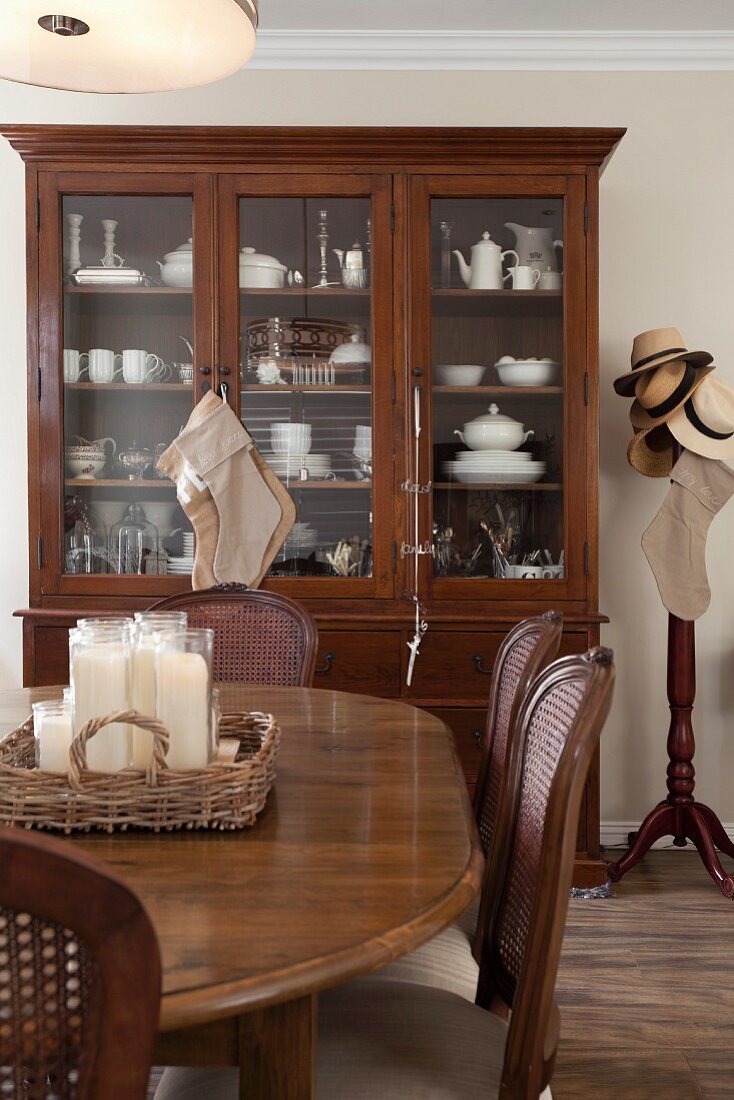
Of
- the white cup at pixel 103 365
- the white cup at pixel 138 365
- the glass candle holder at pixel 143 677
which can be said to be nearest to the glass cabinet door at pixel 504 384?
the white cup at pixel 138 365

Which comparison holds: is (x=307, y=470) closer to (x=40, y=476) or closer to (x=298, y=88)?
(x=40, y=476)

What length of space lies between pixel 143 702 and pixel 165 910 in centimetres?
40

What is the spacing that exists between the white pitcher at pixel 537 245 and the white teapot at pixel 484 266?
0.04 meters

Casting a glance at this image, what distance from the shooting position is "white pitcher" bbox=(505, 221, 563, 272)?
118 inches

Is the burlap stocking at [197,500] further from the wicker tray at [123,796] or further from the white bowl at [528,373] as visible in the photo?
the wicker tray at [123,796]

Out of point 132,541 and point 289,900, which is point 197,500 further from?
point 289,900

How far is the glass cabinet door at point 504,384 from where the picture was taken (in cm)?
296

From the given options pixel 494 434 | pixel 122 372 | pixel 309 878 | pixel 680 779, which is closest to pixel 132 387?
pixel 122 372

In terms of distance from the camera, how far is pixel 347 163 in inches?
116

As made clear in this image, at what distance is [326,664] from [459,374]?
0.96 m

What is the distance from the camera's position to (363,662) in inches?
115

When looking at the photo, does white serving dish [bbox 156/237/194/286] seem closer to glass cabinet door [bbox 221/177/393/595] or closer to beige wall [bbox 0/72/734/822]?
glass cabinet door [bbox 221/177/393/595]

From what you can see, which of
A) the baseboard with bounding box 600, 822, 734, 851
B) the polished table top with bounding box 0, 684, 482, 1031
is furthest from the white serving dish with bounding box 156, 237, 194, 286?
the baseboard with bounding box 600, 822, 734, 851

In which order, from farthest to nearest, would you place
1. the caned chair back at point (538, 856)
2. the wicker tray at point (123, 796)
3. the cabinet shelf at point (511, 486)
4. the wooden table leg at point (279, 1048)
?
1. the cabinet shelf at point (511, 486)
2. the wicker tray at point (123, 796)
3. the caned chair back at point (538, 856)
4. the wooden table leg at point (279, 1048)
